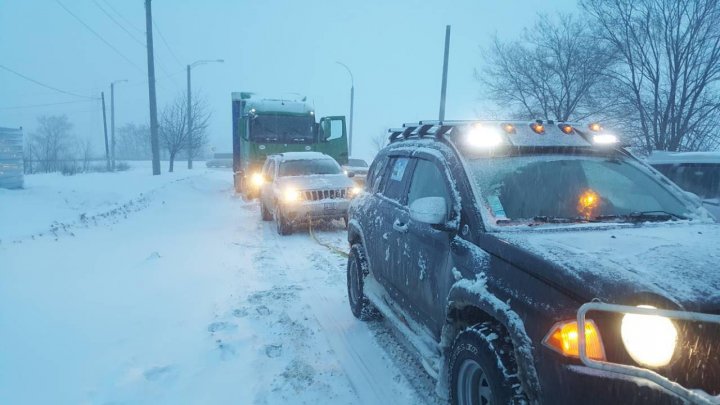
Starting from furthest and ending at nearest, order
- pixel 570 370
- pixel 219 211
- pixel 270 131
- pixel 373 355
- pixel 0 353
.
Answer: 1. pixel 270 131
2. pixel 219 211
3. pixel 373 355
4. pixel 0 353
5. pixel 570 370

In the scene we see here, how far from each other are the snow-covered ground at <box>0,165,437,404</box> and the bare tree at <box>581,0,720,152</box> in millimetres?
16382

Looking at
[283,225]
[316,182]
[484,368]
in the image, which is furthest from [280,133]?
[484,368]

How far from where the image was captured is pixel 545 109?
22203 millimetres

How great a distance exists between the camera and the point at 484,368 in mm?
2475

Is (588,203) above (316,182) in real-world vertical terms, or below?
above

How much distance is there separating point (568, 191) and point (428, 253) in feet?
3.55

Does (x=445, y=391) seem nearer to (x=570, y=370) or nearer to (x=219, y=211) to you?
(x=570, y=370)

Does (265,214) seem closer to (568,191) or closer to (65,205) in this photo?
(65,205)

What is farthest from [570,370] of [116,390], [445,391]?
[116,390]

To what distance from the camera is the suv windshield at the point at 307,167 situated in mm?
11492

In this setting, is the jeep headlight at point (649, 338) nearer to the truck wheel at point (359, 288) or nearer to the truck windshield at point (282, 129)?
the truck wheel at point (359, 288)

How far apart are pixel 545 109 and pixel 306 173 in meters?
15.3

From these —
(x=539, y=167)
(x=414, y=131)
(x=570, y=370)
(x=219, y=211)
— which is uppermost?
(x=414, y=131)

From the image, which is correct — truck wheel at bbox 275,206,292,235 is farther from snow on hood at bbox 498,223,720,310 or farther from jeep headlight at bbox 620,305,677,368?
jeep headlight at bbox 620,305,677,368
